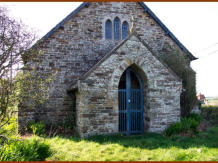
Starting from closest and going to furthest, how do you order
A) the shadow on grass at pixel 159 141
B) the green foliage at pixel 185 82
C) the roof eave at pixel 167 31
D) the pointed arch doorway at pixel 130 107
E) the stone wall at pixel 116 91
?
the shadow on grass at pixel 159 141
the stone wall at pixel 116 91
the pointed arch doorway at pixel 130 107
the green foliage at pixel 185 82
the roof eave at pixel 167 31

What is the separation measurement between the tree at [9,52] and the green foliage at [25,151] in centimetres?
119

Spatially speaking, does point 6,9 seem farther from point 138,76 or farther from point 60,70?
point 138,76

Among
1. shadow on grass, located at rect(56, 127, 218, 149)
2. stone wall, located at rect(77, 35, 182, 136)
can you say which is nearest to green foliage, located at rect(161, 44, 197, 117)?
stone wall, located at rect(77, 35, 182, 136)

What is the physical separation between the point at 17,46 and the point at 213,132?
1006 cm

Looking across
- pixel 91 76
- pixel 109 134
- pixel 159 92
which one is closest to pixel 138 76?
pixel 159 92

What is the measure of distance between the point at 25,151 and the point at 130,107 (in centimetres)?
582

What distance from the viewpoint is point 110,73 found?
880 cm

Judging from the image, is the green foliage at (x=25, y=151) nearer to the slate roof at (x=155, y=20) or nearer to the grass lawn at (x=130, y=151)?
the grass lawn at (x=130, y=151)

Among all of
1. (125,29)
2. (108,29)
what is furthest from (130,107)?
(125,29)

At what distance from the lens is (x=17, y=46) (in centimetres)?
557

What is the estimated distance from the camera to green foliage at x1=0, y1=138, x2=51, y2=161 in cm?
477

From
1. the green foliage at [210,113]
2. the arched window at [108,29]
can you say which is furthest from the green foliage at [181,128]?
the arched window at [108,29]

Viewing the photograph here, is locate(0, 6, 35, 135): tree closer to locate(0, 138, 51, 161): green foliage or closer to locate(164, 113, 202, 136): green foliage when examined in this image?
locate(0, 138, 51, 161): green foliage

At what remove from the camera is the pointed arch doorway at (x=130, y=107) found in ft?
31.6
